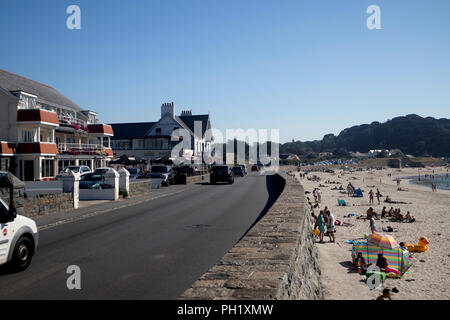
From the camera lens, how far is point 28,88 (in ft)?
119

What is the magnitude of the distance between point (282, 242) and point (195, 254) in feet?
8.57

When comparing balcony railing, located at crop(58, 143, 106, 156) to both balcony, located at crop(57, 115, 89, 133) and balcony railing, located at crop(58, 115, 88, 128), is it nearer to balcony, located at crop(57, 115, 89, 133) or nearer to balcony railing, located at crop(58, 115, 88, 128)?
balcony, located at crop(57, 115, 89, 133)

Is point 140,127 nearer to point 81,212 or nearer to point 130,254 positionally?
point 81,212

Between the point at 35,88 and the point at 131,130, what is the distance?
29.2m

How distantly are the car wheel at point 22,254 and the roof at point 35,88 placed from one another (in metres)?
28.7

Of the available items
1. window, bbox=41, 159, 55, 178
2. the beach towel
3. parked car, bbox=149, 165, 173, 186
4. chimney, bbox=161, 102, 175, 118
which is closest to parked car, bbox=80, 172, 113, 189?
parked car, bbox=149, 165, 173, 186

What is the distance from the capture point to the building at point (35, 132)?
101ft

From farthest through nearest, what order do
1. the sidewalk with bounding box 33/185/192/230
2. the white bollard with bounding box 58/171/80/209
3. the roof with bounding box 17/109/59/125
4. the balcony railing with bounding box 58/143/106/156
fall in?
the balcony railing with bounding box 58/143/106/156 < the roof with bounding box 17/109/59/125 < the white bollard with bounding box 58/171/80/209 < the sidewalk with bounding box 33/185/192/230

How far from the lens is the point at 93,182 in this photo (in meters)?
22.5

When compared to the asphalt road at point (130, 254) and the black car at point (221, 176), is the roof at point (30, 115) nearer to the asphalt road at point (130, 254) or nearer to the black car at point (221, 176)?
the black car at point (221, 176)

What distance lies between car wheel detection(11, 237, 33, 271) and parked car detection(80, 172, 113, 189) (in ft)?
44.4

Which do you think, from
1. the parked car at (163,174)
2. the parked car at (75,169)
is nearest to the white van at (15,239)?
the parked car at (75,169)

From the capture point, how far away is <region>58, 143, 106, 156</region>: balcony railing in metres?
37.4
